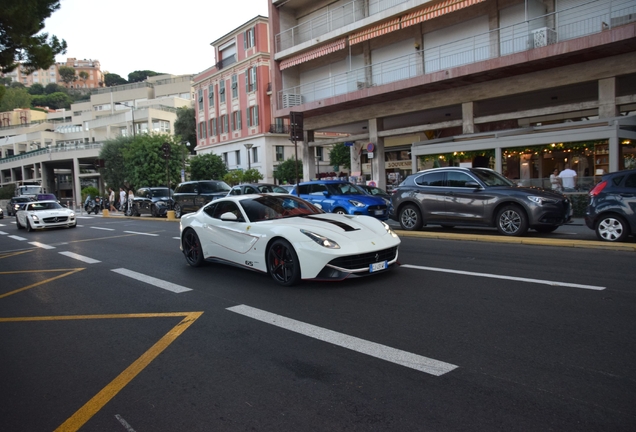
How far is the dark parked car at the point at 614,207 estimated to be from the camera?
31.7 feet

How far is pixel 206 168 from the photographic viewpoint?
146ft

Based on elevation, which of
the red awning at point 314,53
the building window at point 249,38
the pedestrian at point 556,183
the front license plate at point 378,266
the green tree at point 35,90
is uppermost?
the green tree at point 35,90

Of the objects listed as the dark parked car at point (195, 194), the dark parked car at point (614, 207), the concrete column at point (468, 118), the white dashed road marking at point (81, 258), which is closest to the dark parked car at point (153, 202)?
the dark parked car at point (195, 194)

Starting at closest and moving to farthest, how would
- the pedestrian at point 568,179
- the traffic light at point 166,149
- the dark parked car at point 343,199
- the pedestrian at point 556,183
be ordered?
the dark parked car at point 343,199, the pedestrian at point 568,179, the pedestrian at point 556,183, the traffic light at point 166,149

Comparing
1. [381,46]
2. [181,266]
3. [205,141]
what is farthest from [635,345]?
[205,141]

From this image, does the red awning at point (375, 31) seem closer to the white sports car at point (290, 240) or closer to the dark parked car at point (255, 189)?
the dark parked car at point (255, 189)

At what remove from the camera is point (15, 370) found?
4.39m

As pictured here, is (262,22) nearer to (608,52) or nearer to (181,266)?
(608,52)

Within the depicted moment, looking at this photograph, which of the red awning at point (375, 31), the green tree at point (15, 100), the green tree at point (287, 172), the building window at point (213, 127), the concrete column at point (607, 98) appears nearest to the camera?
the concrete column at point (607, 98)

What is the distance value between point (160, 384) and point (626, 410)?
10.9 feet

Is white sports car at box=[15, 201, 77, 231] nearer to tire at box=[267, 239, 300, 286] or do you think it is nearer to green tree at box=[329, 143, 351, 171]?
tire at box=[267, 239, 300, 286]

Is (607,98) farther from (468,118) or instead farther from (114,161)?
(114,161)

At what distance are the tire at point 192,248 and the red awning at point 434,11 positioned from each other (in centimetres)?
1563

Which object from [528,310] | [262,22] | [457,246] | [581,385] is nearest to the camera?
[581,385]
